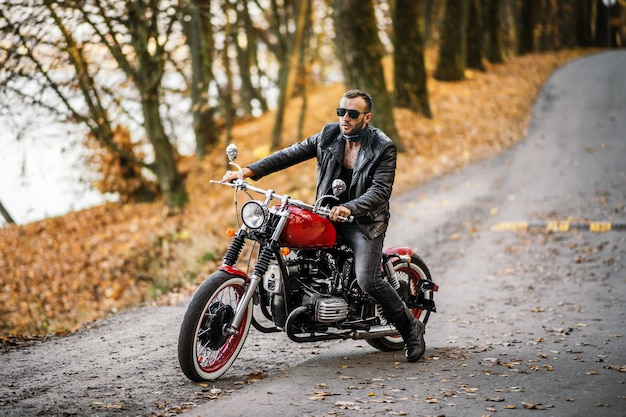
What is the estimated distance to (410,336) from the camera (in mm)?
6152

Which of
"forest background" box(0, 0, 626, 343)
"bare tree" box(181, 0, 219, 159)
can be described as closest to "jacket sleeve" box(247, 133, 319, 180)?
"forest background" box(0, 0, 626, 343)

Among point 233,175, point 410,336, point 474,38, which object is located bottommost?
point 410,336

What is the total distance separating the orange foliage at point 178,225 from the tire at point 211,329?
4.60 m

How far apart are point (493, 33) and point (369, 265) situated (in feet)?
103

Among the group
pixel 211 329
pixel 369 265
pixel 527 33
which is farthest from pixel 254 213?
pixel 527 33

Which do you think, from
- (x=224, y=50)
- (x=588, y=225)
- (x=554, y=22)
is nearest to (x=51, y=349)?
(x=588, y=225)

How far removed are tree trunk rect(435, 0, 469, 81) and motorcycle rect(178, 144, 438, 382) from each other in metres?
22.7

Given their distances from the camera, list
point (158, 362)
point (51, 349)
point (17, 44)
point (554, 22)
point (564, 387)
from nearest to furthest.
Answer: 1. point (564, 387)
2. point (158, 362)
3. point (51, 349)
4. point (17, 44)
5. point (554, 22)

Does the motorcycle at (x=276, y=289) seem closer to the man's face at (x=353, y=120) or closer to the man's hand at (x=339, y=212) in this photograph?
the man's hand at (x=339, y=212)

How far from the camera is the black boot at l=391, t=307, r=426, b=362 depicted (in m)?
6.12

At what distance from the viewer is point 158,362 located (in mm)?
6141

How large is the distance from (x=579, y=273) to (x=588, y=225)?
2571 mm

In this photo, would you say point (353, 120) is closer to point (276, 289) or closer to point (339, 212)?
point (339, 212)

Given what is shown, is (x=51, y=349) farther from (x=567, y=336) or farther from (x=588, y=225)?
(x=588, y=225)
